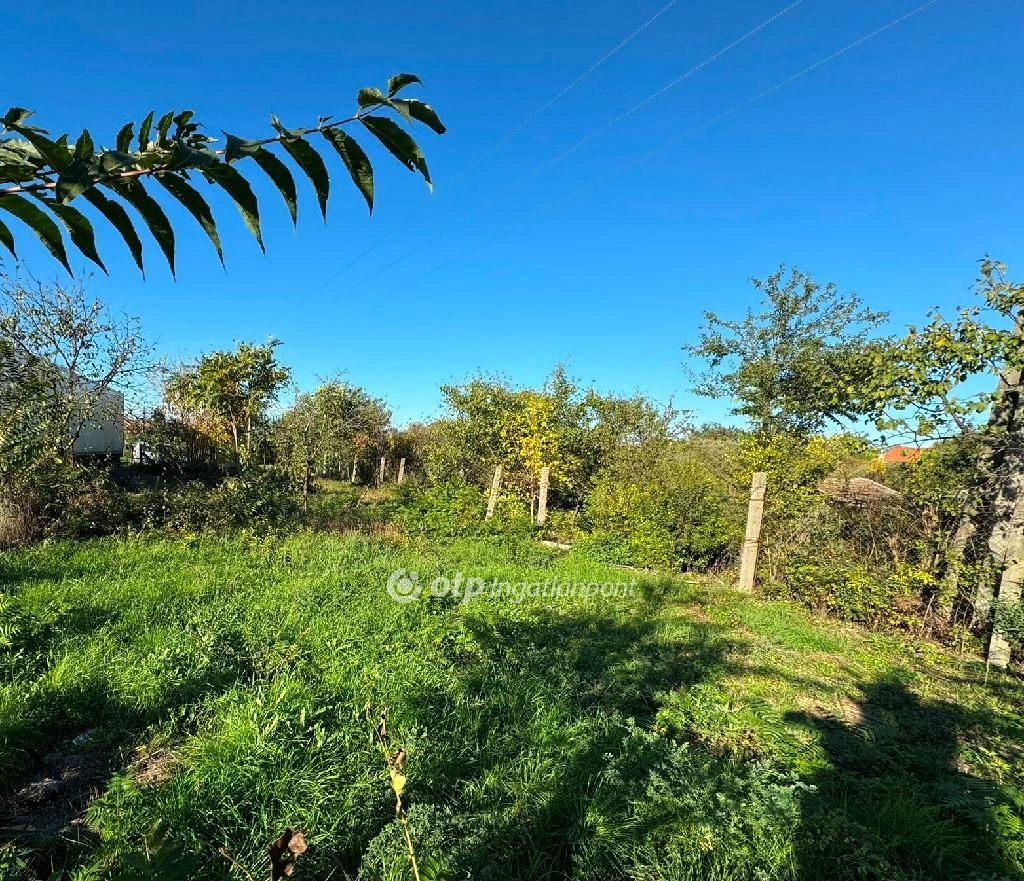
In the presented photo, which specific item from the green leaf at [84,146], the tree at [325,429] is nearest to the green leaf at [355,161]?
the green leaf at [84,146]

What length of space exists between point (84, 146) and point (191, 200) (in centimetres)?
12

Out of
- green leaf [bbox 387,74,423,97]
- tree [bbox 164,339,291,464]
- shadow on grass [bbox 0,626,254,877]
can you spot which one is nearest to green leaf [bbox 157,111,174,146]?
green leaf [bbox 387,74,423,97]

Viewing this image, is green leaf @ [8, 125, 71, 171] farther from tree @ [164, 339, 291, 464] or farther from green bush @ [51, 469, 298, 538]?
tree @ [164, 339, 291, 464]

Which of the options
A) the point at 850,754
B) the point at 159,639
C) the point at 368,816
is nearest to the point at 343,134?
the point at 368,816

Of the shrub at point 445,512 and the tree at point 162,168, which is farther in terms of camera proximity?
the shrub at point 445,512

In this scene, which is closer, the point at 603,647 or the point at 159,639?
the point at 159,639

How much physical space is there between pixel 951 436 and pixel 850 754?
3.63 meters

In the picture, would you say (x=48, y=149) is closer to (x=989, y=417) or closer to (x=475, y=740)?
(x=475, y=740)

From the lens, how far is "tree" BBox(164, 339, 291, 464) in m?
11.8

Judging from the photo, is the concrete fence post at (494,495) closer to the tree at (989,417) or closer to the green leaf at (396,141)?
the tree at (989,417)

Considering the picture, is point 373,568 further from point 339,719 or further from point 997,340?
point 997,340

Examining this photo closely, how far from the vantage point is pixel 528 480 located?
1141 cm

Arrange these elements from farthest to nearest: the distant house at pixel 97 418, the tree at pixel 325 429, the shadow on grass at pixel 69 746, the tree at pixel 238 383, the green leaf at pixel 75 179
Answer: the tree at pixel 238 383, the tree at pixel 325 429, the distant house at pixel 97 418, the shadow on grass at pixel 69 746, the green leaf at pixel 75 179

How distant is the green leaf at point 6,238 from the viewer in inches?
22.8
